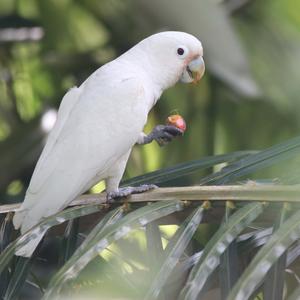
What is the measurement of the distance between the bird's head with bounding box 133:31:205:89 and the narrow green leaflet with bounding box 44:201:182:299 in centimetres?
63

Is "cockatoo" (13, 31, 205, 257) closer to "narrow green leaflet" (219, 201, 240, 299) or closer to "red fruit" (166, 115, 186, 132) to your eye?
"red fruit" (166, 115, 186, 132)

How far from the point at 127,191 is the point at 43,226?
0.26 m

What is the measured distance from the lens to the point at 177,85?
2725mm

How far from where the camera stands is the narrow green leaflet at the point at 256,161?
138 centimetres

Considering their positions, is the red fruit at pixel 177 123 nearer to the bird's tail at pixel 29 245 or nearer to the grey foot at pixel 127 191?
the grey foot at pixel 127 191

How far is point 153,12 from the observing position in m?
2.37

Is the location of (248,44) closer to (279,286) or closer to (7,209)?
(7,209)

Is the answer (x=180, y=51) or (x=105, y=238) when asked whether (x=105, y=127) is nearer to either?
(x=180, y=51)

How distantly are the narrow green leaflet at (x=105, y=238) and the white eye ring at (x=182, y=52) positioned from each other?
0.66m

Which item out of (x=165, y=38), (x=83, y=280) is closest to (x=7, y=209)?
(x=83, y=280)

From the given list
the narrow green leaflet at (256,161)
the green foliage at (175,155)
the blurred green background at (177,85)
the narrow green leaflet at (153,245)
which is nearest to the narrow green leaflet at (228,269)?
the green foliage at (175,155)

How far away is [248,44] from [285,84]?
12.1 inches

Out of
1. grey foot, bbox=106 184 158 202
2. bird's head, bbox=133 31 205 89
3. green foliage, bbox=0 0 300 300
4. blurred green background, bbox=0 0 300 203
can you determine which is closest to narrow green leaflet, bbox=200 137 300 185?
green foliage, bbox=0 0 300 300

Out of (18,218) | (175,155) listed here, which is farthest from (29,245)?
(175,155)
